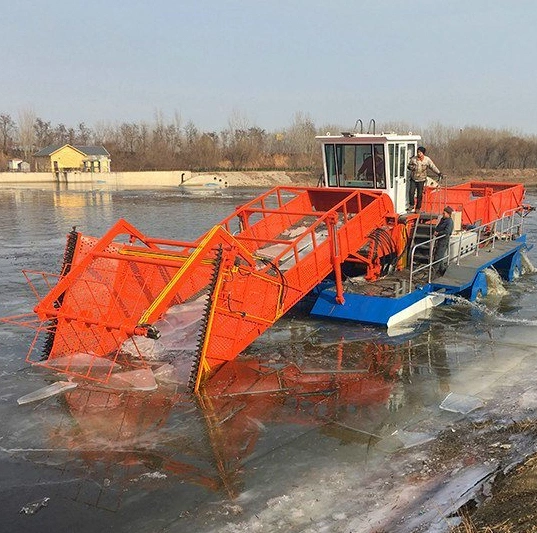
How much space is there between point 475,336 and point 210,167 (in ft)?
257

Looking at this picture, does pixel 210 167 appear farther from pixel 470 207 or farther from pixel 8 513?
pixel 8 513

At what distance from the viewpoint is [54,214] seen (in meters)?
32.2

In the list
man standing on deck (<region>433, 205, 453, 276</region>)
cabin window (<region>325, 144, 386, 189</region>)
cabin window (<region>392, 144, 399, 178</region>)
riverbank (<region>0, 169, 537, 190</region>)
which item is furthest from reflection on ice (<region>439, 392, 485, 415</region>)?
riverbank (<region>0, 169, 537, 190</region>)

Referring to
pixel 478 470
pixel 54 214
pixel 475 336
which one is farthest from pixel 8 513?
pixel 54 214

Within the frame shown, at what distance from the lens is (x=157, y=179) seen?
2847 inches

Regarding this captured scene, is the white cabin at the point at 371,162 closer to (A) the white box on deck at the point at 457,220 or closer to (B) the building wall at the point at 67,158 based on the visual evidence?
(A) the white box on deck at the point at 457,220

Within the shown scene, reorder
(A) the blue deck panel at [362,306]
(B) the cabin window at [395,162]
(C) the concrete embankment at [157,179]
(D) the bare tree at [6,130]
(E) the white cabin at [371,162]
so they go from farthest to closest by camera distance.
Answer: (D) the bare tree at [6,130] < (C) the concrete embankment at [157,179] < (B) the cabin window at [395,162] < (E) the white cabin at [371,162] < (A) the blue deck panel at [362,306]

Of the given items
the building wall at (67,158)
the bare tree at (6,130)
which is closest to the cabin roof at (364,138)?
the building wall at (67,158)

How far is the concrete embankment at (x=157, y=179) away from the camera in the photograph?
2697 inches

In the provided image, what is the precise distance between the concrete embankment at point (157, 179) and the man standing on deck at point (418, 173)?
56737 millimetres

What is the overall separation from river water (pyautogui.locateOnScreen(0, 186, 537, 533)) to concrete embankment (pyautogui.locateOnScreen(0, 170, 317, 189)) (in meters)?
59.5

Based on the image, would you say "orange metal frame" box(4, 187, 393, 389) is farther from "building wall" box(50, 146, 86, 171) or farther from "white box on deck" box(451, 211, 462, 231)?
"building wall" box(50, 146, 86, 171)

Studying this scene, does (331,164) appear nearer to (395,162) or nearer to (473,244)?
(395,162)

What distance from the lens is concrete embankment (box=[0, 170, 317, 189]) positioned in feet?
225
